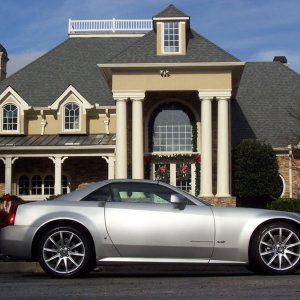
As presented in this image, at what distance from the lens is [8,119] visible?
30969 mm

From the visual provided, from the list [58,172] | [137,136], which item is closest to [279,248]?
[137,136]

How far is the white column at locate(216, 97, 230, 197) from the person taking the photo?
26.3 m

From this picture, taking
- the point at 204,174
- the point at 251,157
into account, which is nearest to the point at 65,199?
the point at 204,174

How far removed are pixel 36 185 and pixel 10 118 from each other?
3444 millimetres

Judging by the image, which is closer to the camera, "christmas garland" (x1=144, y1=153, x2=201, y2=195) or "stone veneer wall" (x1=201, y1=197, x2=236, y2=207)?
"stone veneer wall" (x1=201, y1=197, x2=236, y2=207)

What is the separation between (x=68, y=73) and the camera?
33.7 metres

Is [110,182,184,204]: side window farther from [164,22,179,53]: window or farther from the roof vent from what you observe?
the roof vent

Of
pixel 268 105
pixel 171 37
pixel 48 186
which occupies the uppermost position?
pixel 171 37

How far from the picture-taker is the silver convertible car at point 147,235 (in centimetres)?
861

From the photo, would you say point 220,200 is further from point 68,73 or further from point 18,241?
point 18,241

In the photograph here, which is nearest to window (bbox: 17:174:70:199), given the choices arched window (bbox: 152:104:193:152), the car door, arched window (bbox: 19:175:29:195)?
arched window (bbox: 19:175:29:195)

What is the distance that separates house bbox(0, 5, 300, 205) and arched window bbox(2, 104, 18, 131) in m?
0.06

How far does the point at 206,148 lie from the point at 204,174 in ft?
3.49

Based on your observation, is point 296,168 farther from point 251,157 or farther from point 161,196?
point 161,196
